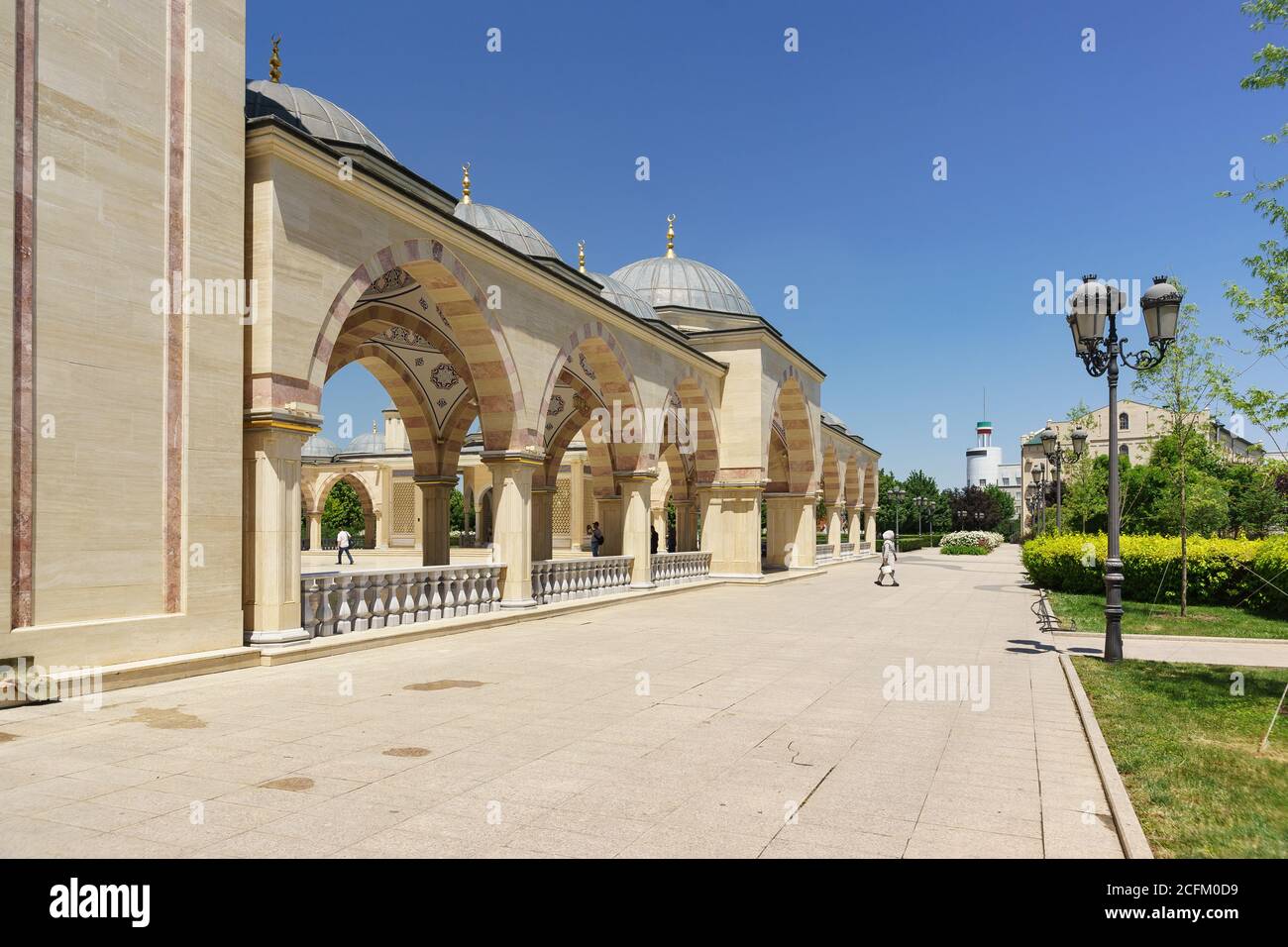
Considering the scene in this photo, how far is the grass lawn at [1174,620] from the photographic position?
488 inches

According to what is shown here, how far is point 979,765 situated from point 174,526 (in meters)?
6.99

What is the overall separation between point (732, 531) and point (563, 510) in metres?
17.5

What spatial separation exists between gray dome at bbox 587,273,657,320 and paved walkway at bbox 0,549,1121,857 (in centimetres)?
1256

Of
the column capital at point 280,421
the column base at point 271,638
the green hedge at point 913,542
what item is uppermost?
the column capital at point 280,421

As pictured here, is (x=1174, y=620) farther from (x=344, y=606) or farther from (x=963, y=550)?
(x=963, y=550)

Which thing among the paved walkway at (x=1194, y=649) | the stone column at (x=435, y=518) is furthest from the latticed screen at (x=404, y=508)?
the paved walkway at (x=1194, y=649)

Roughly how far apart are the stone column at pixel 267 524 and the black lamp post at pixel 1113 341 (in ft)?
28.5

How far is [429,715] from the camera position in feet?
20.5

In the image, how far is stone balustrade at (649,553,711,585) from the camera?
713 inches

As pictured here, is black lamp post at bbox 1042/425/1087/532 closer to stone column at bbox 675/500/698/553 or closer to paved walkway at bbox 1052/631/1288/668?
paved walkway at bbox 1052/631/1288/668

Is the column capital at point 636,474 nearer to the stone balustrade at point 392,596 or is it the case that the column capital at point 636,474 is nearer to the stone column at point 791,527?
the stone balustrade at point 392,596

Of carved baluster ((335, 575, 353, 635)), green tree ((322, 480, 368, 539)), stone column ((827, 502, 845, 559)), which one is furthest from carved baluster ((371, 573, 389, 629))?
green tree ((322, 480, 368, 539))
